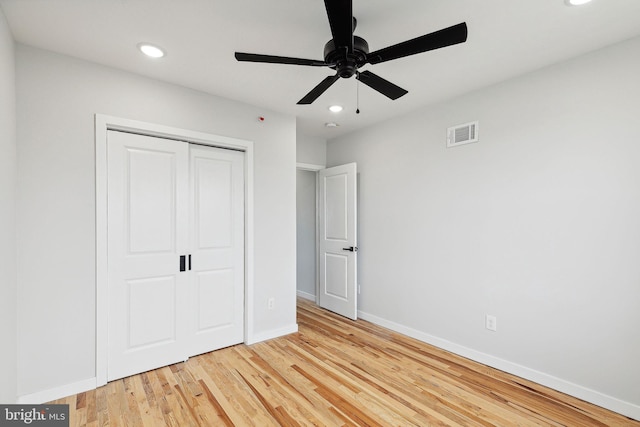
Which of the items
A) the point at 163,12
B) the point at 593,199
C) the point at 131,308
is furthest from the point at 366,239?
the point at 163,12

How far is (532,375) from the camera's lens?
2586mm

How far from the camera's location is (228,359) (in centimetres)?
295

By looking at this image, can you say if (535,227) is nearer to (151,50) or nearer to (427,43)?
(427,43)

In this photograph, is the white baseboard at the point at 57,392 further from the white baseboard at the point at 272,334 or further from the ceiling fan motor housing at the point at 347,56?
the ceiling fan motor housing at the point at 347,56

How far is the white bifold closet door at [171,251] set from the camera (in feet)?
8.48

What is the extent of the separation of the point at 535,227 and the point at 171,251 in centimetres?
321

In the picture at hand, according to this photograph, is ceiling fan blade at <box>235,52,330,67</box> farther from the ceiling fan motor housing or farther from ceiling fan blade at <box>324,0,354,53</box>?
ceiling fan blade at <box>324,0,354,53</box>

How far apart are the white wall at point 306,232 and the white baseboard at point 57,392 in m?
3.21

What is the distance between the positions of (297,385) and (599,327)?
7.62 ft

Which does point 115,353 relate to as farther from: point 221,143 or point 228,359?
point 221,143

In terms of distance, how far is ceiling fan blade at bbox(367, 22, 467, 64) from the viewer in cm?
147

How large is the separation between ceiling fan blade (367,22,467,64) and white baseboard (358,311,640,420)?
266 cm

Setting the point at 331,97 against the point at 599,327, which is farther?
the point at 331,97

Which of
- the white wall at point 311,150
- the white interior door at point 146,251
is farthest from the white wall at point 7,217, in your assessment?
the white wall at point 311,150
